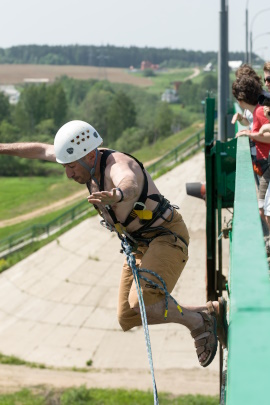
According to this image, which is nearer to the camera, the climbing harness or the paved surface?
the climbing harness

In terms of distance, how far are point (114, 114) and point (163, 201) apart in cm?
12557

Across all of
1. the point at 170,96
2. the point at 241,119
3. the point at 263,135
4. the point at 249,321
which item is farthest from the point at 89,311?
the point at 170,96

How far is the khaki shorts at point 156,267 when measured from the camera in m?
5.20

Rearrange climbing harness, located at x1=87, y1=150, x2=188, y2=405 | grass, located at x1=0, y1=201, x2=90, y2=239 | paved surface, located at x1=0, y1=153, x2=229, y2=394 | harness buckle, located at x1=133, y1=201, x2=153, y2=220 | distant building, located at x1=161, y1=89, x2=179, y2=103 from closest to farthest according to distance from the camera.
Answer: climbing harness, located at x1=87, y1=150, x2=188, y2=405 → harness buckle, located at x1=133, y1=201, x2=153, y2=220 → paved surface, located at x1=0, y1=153, x2=229, y2=394 → grass, located at x1=0, y1=201, x2=90, y2=239 → distant building, located at x1=161, y1=89, x2=179, y2=103

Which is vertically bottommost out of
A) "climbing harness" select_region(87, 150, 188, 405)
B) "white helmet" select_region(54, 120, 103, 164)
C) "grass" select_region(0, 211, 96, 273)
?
"grass" select_region(0, 211, 96, 273)

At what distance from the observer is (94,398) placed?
21.4m

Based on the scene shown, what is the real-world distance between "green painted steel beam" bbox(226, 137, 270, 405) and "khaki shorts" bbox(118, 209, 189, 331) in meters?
1.89

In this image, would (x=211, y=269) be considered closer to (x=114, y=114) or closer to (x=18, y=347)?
(x=18, y=347)

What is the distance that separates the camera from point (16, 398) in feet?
72.5

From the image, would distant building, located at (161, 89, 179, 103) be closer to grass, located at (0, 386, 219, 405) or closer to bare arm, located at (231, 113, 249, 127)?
grass, located at (0, 386, 219, 405)

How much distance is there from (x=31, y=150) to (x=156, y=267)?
174 centimetres

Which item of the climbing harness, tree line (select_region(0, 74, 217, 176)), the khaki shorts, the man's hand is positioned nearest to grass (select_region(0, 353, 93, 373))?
the khaki shorts

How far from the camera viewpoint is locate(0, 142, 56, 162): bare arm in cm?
612

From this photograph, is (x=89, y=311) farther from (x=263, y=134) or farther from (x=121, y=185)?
(x=121, y=185)
